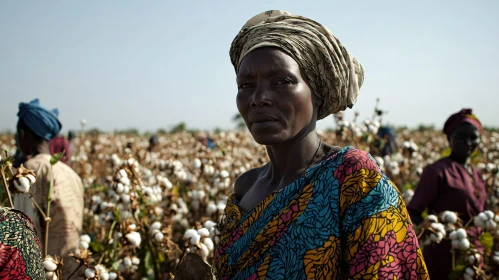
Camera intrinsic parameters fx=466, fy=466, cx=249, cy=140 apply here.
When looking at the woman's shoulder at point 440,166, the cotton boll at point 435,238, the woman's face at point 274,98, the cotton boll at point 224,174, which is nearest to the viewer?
the woman's face at point 274,98

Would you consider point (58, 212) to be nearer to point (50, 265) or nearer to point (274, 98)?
point (50, 265)

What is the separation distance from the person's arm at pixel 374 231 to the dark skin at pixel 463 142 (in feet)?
7.88

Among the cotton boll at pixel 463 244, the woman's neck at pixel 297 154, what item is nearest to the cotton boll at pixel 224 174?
the cotton boll at pixel 463 244

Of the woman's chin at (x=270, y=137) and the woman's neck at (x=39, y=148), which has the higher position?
the woman's chin at (x=270, y=137)

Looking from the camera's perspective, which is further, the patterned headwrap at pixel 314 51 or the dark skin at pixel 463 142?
the dark skin at pixel 463 142

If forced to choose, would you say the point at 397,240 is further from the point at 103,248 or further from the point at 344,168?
the point at 103,248

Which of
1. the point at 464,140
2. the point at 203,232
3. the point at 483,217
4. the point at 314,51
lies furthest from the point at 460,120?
the point at 314,51

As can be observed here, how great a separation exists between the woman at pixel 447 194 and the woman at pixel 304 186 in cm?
182

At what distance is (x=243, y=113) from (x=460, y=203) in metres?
2.21

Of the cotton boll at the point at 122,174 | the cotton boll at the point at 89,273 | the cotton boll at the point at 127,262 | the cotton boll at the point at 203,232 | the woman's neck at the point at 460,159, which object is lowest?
the cotton boll at the point at 127,262

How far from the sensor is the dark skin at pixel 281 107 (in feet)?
4.56

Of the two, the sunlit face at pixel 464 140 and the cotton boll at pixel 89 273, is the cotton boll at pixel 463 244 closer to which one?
the sunlit face at pixel 464 140

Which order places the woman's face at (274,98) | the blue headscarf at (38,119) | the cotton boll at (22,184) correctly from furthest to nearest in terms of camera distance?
the blue headscarf at (38,119) → the cotton boll at (22,184) → the woman's face at (274,98)

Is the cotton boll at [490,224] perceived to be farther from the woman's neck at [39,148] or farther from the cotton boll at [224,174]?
the woman's neck at [39,148]
